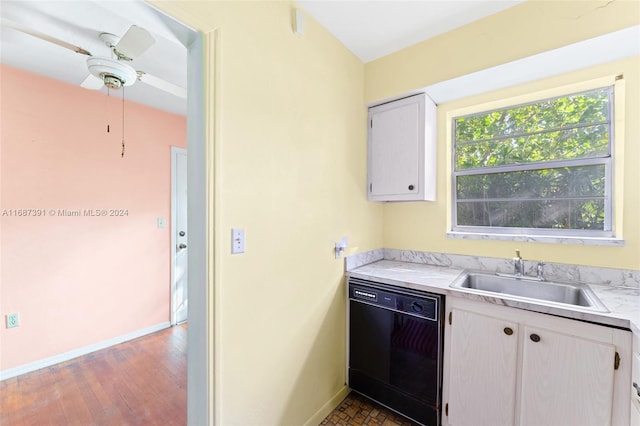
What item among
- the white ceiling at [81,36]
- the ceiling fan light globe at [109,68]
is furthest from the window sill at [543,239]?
the ceiling fan light globe at [109,68]

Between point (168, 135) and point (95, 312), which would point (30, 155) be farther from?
point (95, 312)

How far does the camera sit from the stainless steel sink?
1555 millimetres

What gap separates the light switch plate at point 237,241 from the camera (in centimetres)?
123

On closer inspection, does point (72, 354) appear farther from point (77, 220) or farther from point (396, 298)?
point (396, 298)

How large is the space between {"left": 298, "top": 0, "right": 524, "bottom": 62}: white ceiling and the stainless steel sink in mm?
1697

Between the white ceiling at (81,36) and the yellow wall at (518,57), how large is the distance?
1527 mm

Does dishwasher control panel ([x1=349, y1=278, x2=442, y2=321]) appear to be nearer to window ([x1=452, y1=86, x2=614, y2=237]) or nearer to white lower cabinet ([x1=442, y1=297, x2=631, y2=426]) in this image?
white lower cabinet ([x1=442, y1=297, x2=631, y2=426])

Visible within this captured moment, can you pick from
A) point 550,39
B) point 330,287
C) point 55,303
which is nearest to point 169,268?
point 55,303

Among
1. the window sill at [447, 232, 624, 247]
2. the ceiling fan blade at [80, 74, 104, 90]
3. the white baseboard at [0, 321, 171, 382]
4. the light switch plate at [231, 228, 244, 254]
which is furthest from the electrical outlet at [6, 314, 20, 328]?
the window sill at [447, 232, 624, 247]

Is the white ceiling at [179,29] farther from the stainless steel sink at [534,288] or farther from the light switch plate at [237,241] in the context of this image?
the stainless steel sink at [534,288]

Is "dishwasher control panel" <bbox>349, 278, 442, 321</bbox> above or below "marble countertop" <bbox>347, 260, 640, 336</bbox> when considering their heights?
below

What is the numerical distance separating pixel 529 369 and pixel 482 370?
22 centimetres

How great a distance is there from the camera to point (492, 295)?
4.65ft

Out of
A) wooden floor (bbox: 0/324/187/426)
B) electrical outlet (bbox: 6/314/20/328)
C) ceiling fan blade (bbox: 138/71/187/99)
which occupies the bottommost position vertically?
wooden floor (bbox: 0/324/187/426)
